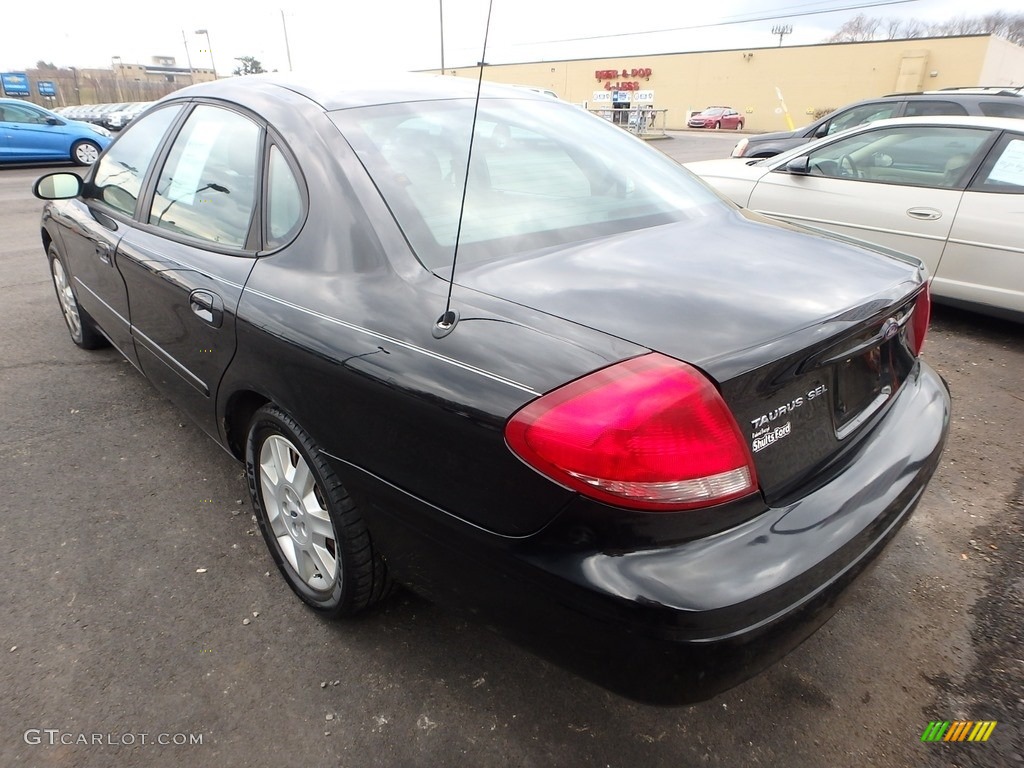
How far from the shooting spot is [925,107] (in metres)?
7.86

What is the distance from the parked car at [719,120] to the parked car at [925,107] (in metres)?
37.5

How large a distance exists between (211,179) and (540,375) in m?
1.83

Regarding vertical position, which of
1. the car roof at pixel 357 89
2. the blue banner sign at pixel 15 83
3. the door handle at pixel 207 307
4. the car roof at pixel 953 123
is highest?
the blue banner sign at pixel 15 83

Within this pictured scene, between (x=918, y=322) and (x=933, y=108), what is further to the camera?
(x=933, y=108)

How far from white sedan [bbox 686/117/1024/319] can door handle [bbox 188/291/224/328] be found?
4628 millimetres

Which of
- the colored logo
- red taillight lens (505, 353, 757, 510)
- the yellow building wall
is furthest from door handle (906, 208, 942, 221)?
the yellow building wall

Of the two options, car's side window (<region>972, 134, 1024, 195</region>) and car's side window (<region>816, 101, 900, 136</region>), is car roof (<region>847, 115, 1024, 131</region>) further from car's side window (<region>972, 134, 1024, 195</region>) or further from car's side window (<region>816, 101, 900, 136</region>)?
car's side window (<region>816, 101, 900, 136</region>)

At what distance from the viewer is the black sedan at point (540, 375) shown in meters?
1.40

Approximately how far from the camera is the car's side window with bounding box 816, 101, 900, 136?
8.37m

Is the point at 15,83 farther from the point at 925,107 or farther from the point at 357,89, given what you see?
the point at 357,89

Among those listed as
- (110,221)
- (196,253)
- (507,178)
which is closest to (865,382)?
(507,178)

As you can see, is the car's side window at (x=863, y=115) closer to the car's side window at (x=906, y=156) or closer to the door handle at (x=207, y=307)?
the car's side window at (x=906, y=156)

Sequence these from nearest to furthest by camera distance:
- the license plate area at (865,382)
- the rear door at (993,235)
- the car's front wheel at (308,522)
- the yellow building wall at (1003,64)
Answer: the license plate area at (865,382) → the car's front wheel at (308,522) → the rear door at (993,235) → the yellow building wall at (1003,64)

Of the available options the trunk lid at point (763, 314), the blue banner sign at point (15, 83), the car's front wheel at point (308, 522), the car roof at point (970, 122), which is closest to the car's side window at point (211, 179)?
the car's front wheel at point (308, 522)
